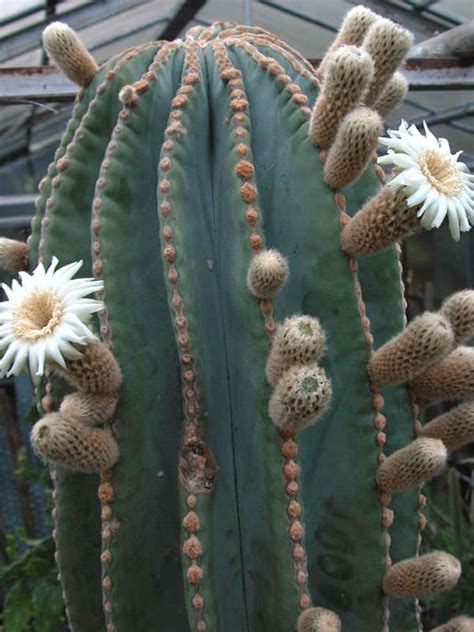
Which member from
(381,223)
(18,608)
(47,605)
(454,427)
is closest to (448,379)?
(454,427)

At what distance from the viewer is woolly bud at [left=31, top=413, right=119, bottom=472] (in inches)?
28.0

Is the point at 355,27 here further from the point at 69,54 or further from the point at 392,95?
the point at 69,54

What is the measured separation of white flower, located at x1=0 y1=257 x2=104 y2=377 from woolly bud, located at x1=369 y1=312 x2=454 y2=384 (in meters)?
0.32

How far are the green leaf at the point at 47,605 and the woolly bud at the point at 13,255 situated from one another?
45.0 inches

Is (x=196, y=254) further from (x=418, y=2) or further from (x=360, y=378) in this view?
(x=418, y=2)

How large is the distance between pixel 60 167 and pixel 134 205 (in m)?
0.12

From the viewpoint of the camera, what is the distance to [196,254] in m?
0.84

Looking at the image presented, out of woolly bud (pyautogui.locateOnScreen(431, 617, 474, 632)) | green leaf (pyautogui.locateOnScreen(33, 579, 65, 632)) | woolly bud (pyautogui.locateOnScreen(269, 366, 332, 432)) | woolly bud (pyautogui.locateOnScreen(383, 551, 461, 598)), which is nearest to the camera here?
woolly bud (pyautogui.locateOnScreen(269, 366, 332, 432))

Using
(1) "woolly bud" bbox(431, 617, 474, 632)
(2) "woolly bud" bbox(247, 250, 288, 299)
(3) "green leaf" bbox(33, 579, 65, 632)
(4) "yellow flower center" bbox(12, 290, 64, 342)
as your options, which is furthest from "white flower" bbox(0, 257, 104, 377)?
(3) "green leaf" bbox(33, 579, 65, 632)

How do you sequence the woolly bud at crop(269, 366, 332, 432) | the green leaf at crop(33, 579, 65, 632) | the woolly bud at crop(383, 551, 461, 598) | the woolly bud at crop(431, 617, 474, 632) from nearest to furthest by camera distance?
1. the woolly bud at crop(269, 366, 332, 432)
2. the woolly bud at crop(383, 551, 461, 598)
3. the woolly bud at crop(431, 617, 474, 632)
4. the green leaf at crop(33, 579, 65, 632)

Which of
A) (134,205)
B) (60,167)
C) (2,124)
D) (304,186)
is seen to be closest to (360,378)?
(304,186)

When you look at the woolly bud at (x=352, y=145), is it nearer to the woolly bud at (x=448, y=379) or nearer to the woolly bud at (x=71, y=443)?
the woolly bud at (x=448, y=379)

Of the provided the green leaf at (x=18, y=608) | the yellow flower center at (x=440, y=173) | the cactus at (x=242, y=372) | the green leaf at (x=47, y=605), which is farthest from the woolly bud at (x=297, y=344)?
the green leaf at (x=18, y=608)

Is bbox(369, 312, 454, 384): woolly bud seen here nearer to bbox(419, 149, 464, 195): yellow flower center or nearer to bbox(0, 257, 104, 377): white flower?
bbox(419, 149, 464, 195): yellow flower center
